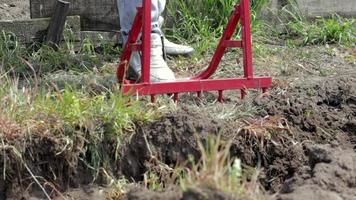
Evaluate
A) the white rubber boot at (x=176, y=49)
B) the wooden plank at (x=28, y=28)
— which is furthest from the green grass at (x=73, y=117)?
the wooden plank at (x=28, y=28)

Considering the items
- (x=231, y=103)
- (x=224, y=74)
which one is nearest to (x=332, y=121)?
(x=231, y=103)

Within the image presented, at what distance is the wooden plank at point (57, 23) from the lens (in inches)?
191

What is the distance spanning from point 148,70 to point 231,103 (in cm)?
49

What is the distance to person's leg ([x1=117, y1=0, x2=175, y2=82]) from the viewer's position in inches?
156

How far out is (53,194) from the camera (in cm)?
322

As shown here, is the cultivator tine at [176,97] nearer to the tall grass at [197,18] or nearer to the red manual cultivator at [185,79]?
the red manual cultivator at [185,79]

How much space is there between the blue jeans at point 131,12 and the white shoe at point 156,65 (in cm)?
7

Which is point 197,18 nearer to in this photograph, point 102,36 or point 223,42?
point 102,36

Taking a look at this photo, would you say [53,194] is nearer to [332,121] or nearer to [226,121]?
[226,121]

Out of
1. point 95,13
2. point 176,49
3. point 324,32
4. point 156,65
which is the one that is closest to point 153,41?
point 156,65

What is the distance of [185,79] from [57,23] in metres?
1.23

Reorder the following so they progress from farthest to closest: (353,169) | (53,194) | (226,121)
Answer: (226,121) → (53,194) → (353,169)

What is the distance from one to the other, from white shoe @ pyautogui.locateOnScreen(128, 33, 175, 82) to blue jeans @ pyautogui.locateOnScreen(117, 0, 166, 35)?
73mm

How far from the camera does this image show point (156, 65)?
3.99 meters
